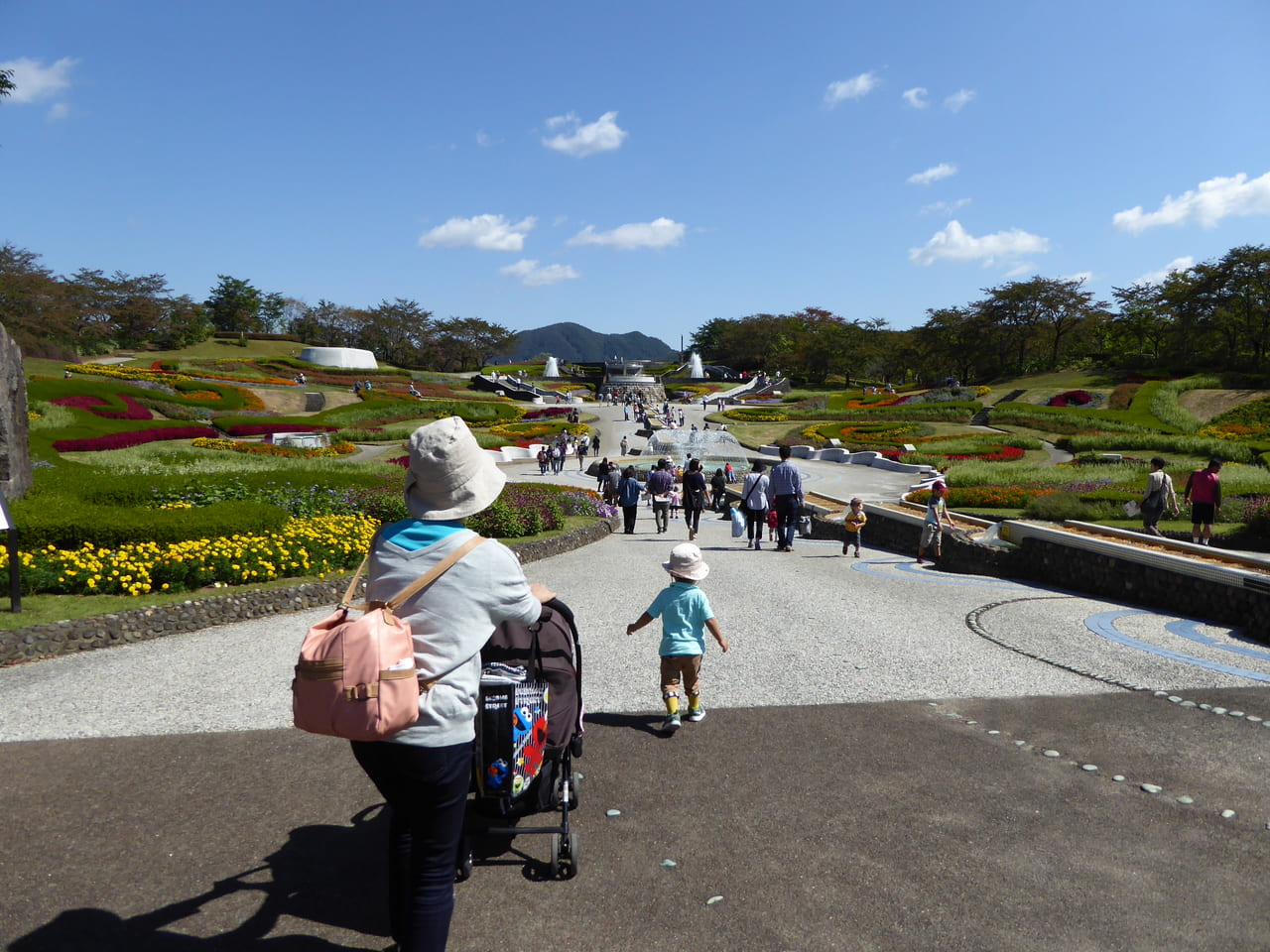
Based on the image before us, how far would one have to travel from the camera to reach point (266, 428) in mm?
39594

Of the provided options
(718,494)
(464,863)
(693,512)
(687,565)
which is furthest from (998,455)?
(464,863)

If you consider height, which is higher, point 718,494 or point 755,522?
point 755,522

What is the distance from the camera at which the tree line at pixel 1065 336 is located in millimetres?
50250

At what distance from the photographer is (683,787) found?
4551 millimetres

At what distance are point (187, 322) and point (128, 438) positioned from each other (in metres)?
68.1

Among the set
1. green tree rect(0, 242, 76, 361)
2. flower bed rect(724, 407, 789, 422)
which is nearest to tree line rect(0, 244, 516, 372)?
green tree rect(0, 242, 76, 361)

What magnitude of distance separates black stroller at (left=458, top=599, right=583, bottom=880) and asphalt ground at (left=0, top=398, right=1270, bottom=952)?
23 cm

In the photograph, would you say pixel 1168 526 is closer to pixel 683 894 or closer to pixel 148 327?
pixel 683 894

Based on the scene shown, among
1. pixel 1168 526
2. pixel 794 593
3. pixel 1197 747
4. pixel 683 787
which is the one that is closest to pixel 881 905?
pixel 683 787

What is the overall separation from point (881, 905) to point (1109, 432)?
132 feet

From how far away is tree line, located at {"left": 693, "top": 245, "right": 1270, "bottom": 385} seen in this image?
165ft

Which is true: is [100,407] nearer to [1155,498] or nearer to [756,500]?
[756,500]

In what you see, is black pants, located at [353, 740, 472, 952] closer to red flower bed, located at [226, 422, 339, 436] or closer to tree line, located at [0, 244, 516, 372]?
red flower bed, located at [226, 422, 339, 436]

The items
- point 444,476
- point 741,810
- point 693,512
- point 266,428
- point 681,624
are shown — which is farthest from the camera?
point 266,428
